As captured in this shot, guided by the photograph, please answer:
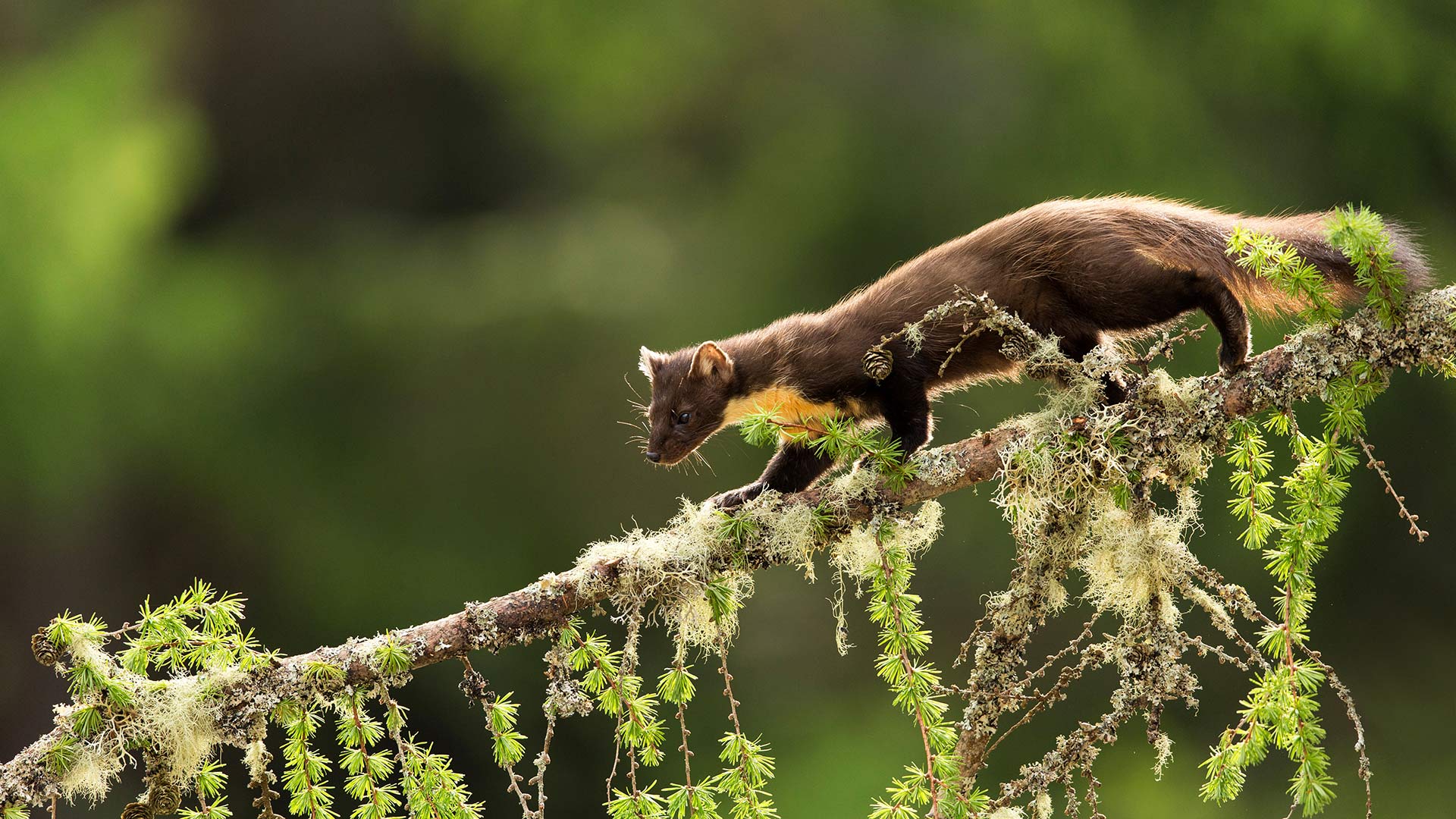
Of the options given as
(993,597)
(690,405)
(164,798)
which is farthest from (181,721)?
(993,597)

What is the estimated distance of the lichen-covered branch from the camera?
2.19 meters

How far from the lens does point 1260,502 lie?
221 centimetres

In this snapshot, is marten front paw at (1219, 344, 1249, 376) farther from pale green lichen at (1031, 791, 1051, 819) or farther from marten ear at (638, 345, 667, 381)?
marten ear at (638, 345, 667, 381)

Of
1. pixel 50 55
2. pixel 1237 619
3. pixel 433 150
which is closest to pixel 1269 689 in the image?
pixel 1237 619

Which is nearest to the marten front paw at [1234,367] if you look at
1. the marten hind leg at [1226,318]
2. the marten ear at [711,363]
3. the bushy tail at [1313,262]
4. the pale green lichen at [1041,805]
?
the marten hind leg at [1226,318]

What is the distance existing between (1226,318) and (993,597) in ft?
2.57

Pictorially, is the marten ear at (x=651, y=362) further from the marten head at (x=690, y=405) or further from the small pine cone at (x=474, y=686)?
the small pine cone at (x=474, y=686)

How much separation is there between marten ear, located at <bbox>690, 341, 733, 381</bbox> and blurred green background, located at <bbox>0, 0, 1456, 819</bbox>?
9.23 feet

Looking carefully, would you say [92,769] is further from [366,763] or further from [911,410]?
[911,410]

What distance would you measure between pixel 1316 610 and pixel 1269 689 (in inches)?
197

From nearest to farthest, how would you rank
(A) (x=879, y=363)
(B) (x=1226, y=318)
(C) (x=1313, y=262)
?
(C) (x=1313, y=262)
(B) (x=1226, y=318)
(A) (x=879, y=363)

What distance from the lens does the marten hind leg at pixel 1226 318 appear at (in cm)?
247

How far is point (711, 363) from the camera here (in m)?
3.11

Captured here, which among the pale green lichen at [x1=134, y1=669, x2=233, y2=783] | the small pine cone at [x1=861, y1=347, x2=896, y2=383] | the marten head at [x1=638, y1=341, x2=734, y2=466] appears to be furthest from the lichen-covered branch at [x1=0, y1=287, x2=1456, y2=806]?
the marten head at [x1=638, y1=341, x2=734, y2=466]
